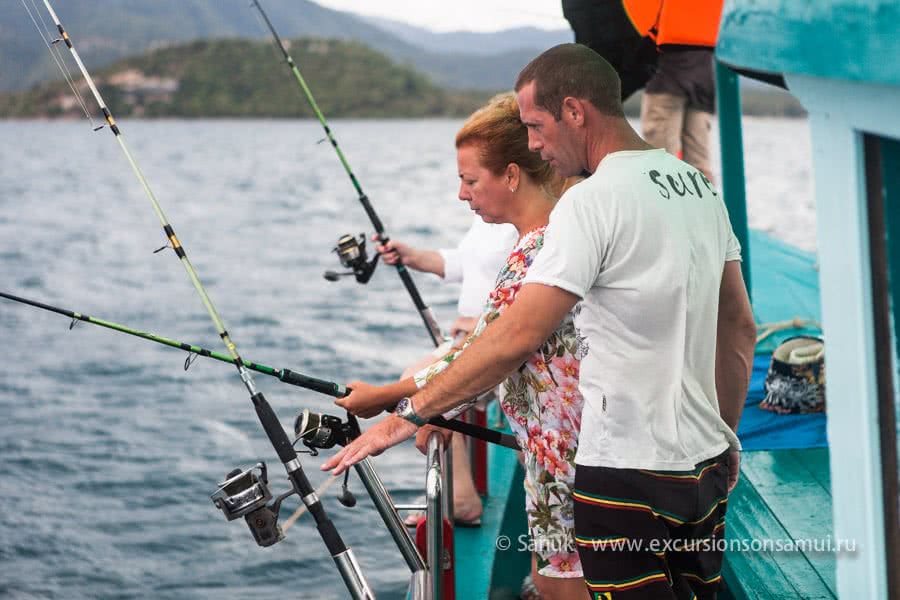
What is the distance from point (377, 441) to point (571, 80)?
29.9 inches

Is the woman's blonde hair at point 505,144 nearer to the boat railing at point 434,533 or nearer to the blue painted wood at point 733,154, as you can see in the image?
the boat railing at point 434,533

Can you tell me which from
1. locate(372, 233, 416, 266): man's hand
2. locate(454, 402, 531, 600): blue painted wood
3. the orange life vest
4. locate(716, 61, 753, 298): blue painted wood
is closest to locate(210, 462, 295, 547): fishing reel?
locate(454, 402, 531, 600): blue painted wood

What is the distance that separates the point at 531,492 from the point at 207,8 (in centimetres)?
16938

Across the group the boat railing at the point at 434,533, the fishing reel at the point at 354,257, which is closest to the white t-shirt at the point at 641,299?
the boat railing at the point at 434,533

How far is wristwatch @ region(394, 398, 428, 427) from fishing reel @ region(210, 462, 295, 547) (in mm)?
495

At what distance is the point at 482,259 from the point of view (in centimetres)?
372

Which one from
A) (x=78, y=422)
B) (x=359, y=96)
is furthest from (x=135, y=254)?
(x=359, y=96)

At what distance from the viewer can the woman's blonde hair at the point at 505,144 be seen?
244cm

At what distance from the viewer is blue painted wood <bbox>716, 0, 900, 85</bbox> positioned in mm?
1136

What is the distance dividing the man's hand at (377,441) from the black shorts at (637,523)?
334 mm

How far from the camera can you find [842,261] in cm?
144

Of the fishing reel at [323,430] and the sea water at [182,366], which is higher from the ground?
the fishing reel at [323,430]

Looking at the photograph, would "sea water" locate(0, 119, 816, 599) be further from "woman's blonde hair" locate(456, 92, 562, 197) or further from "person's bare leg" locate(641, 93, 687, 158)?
"woman's blonde hair" locate(456, 92, 562, 197)

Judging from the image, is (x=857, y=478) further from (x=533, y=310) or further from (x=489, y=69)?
(x=489, y=69)
